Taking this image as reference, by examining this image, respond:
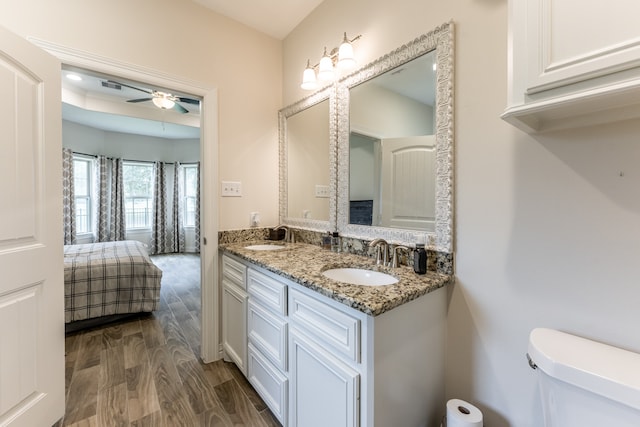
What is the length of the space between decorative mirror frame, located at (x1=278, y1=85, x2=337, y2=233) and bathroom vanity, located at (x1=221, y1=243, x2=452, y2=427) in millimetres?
413

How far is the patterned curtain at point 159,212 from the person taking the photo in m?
5.78

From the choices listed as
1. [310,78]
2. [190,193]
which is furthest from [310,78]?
[190,193]

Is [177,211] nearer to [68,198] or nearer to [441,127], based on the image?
[68,198]

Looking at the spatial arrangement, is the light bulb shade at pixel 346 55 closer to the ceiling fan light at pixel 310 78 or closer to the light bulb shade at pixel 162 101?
the ceiling fan light at pixel 310 78

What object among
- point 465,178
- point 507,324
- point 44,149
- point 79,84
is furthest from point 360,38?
point 79,84

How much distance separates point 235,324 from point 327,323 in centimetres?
101

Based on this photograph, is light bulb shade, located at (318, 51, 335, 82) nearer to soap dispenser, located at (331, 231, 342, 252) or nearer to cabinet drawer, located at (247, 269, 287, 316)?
soap dispenser, located at (331, 231, 342, 252)

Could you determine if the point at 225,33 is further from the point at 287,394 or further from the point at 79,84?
the point at 79,84

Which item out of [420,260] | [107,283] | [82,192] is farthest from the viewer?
[82,192]

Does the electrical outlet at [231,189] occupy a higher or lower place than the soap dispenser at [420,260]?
higher

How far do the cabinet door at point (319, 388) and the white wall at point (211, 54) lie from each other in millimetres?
1210

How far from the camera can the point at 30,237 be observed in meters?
1.30

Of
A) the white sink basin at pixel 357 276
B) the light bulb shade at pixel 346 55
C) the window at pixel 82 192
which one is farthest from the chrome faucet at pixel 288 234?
the window at pixel 82 192

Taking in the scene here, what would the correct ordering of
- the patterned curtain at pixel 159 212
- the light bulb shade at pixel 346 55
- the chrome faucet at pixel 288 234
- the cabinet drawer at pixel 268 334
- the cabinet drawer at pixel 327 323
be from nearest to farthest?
the cabinet drawer at pixel 327 323
the cabinet drawer at pixel 268 334
the light bulb shade at pixel 346 55
the chrome faucet at pixel 288 234
the patterned curtain at pixel 159 212
